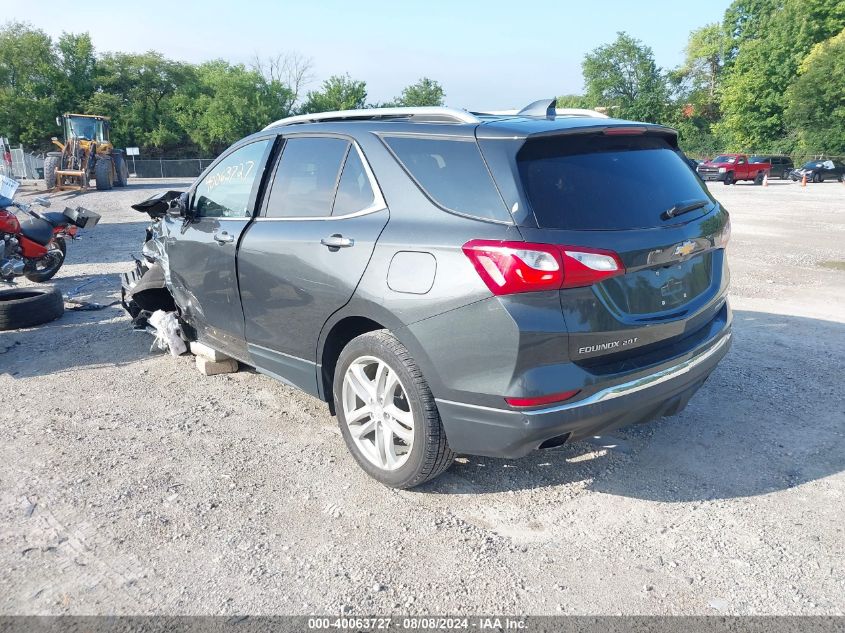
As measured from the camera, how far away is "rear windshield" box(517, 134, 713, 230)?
2869 millimetres

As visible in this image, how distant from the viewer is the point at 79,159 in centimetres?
2597

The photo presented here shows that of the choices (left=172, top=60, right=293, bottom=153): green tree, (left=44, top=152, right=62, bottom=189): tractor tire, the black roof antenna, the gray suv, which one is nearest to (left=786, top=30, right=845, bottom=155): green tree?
(left=172, top=60, right=293, bottom=153): green tree

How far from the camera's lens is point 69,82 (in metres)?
51.4

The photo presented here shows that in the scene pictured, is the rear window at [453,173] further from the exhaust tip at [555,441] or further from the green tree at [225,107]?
the green tree at [225,107]

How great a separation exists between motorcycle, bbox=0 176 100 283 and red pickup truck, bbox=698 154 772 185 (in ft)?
111

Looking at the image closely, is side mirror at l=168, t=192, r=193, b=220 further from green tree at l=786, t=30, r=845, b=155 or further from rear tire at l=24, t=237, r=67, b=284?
green tree at l=786, t=30, r=845, b=155

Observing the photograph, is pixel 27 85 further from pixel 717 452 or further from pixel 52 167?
pixel 717 452

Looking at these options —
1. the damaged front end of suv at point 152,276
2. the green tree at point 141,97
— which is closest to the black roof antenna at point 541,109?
the damaged front end of suv at point 152,276

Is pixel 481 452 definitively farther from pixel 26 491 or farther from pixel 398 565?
pixel 26 491

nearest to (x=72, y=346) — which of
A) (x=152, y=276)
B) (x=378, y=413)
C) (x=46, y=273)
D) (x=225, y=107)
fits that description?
(x=152, y=276)

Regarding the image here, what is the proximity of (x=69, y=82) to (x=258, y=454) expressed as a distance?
190 feet

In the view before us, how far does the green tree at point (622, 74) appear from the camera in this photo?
7194 cm

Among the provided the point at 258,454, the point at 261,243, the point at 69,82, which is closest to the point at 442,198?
the point at 261,243

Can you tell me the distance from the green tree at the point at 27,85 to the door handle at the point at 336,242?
55.3m
